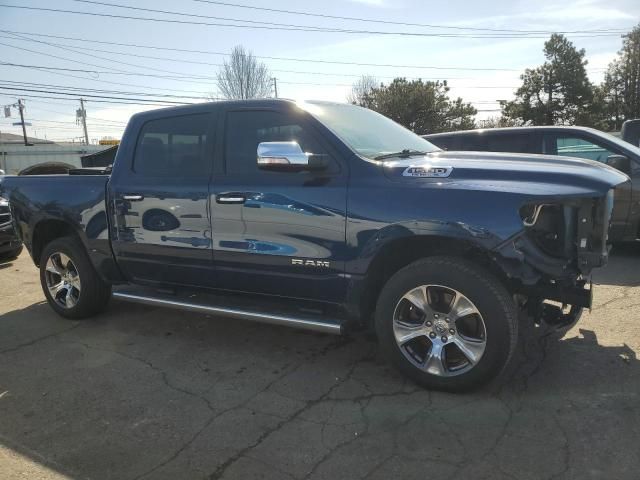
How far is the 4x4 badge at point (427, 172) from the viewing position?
3.25m

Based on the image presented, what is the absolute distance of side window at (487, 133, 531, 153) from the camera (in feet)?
23.2

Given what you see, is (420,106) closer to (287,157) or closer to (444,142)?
(444,142)

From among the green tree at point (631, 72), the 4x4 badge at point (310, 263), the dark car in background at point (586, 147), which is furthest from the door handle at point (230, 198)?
the green tree at point (631, 72)

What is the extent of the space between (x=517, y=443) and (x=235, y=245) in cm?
229

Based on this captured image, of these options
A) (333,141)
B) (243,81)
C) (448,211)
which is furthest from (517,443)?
(243,81)

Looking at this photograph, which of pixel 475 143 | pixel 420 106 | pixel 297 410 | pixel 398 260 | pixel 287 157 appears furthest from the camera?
pixel 420 106

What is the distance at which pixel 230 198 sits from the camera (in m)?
3.89

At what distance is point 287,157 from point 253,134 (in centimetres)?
70

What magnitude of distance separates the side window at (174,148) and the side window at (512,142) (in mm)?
4530

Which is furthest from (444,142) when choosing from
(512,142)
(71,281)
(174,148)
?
(71,281)

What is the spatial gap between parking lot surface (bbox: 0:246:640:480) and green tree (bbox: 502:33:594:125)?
45402 millimetres

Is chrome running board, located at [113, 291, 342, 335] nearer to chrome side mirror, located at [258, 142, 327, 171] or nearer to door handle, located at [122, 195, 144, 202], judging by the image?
door handle, located at [122, 195, 144, 202]

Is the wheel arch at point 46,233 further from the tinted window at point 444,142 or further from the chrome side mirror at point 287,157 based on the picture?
the tinted window at point 444,142

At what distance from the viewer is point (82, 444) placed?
9.77ft
